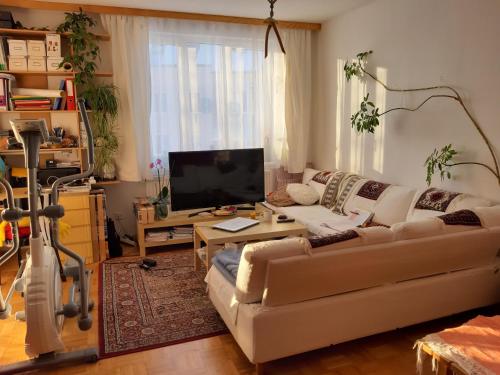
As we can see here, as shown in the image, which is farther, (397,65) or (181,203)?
(181,203)

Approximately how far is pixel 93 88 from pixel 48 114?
561mm

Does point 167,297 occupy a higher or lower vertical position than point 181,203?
lower

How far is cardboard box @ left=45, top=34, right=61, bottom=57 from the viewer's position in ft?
12.4

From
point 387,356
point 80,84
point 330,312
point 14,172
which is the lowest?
point 387,356

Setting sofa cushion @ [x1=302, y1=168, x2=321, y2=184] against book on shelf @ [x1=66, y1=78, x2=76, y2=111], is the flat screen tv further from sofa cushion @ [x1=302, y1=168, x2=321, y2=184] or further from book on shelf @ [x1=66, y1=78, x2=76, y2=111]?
book on shelf @ [x1=66, y1=78, x2=76, y2=111]

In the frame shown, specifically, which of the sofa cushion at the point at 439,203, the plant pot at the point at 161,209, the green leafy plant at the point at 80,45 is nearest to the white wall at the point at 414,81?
the sofa cushion at the point at 439,203

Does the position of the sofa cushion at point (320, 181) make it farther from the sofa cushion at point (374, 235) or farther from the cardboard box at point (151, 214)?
the sofa cushion at point (374, 235)

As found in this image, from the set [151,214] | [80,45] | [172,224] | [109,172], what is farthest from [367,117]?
[80,45]

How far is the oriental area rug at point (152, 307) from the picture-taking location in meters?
2.55

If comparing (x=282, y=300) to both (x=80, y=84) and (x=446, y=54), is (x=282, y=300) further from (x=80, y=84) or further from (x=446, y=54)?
(x=80, y=84)

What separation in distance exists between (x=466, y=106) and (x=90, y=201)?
3340 millimetres

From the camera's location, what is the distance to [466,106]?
10.2ft

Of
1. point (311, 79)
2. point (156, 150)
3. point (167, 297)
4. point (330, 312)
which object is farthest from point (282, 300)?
point (311, 79)

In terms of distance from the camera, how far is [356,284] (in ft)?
7.18
